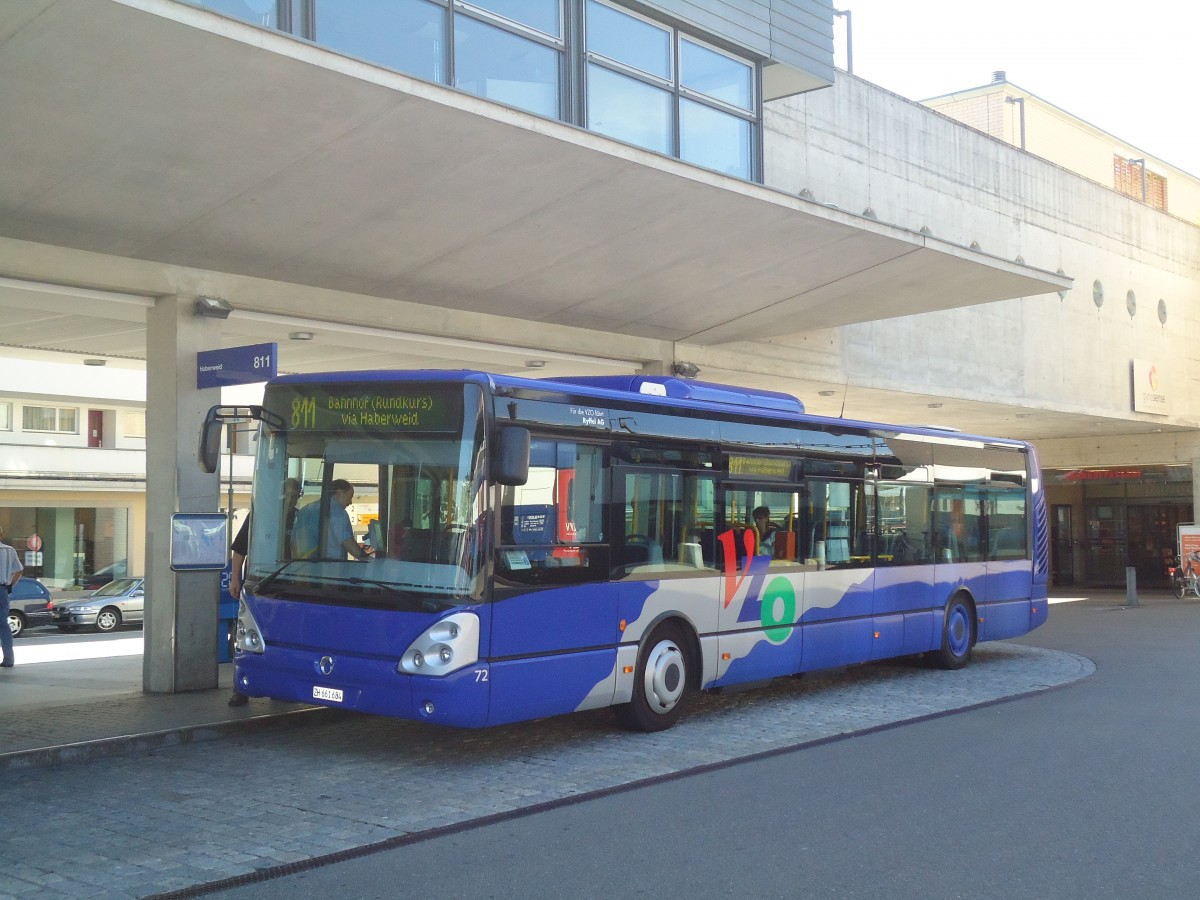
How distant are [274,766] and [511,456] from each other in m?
2.82

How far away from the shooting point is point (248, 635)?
9609 mm

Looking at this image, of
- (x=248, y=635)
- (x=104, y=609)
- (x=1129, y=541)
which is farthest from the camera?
(x=1129, y=541)

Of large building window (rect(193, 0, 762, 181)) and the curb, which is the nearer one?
the curb

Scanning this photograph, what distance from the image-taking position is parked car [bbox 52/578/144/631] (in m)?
26.7

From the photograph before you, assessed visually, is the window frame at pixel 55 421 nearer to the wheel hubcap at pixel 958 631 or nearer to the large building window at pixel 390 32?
the large building window at pixel 390 32

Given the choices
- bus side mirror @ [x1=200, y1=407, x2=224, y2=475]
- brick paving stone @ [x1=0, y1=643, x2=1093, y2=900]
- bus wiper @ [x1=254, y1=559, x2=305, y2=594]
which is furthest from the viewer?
bus side mirror @ [x1=200, y1=407, x2=224, y2=475]

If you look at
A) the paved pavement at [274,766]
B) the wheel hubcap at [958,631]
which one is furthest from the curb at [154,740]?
the wheel hubcap at [958,631]

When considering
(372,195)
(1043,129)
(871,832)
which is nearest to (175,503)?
(372,195)

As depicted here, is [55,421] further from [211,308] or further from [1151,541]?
[1151,541]

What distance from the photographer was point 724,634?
1111cm

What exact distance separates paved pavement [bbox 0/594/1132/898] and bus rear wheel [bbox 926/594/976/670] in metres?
1.18

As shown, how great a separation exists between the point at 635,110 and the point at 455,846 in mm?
9235

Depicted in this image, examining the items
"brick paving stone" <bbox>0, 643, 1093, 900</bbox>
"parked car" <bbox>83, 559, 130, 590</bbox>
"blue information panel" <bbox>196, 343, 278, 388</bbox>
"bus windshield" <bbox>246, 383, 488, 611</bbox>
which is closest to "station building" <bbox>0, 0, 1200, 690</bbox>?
"blue information panel" <bbox>196, 343, 278, 388</bbox>

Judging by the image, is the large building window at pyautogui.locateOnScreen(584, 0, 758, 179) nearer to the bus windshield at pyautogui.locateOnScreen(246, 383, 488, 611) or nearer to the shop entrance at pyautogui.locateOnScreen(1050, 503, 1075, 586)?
the bus windshield at pyautogui.locateOnScreen(246, 383, 488, 611)
